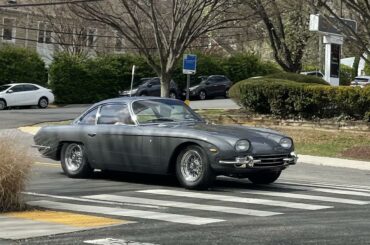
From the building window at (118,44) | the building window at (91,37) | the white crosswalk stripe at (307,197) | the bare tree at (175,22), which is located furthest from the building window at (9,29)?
the white crosswalk stripe at (307,197)

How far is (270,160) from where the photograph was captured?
10.3m

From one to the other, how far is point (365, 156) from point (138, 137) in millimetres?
10188

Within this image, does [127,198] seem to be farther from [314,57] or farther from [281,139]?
[314,57]

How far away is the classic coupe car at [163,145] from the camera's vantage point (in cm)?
1017

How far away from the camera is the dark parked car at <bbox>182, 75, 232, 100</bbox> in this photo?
45.3 m

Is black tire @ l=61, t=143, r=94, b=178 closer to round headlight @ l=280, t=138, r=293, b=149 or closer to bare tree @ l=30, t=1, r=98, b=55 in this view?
round headlight @ l=280, t=138, r=293, b=149

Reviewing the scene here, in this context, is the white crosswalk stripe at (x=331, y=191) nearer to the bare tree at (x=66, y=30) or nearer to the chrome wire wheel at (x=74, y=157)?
the chrome wire wheel at (x=74, y=157)

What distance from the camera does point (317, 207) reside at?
9148 mm

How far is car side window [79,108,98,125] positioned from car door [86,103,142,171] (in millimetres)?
128

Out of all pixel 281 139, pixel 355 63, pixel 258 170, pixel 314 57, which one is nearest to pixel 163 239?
pixel 258 170

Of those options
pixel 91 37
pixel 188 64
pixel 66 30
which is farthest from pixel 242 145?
pixel 91 37

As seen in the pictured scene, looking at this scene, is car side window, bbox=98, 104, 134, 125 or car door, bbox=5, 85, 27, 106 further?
car door, bbox=5, 85, 27, 106

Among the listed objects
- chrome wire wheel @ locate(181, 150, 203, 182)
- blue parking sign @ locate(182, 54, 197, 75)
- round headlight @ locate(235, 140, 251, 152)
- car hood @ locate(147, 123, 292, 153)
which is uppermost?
blue parking sign @ locate(182, 54, 197, 75)

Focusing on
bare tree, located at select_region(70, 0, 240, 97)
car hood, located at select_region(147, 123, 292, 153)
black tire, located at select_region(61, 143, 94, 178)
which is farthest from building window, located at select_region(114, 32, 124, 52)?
car hood, located at select_region(147, 123, 292, 153)
